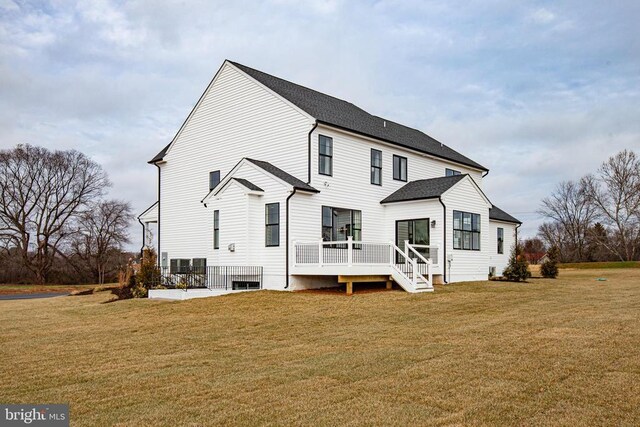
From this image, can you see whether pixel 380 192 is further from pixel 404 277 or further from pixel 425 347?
pixel 425 347

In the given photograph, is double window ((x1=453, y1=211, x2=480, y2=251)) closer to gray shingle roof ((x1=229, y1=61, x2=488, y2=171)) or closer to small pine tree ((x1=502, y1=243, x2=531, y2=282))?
small pine tree ((x1=502, y1=243, x2=531, y2=282))

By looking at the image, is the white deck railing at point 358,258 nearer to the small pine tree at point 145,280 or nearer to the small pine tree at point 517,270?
the small pine tree at point 145,280

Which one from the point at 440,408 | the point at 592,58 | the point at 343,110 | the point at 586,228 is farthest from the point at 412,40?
the point at 586,228

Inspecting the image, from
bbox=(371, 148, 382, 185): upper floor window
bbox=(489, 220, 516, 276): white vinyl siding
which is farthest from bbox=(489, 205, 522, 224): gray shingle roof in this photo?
bbox=(371, 148, 382, 185): upper floor window

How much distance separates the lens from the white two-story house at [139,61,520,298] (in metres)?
20.6

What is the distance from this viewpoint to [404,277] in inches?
774

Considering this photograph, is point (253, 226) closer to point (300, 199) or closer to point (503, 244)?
point (300, 199)

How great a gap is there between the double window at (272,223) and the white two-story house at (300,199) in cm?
4

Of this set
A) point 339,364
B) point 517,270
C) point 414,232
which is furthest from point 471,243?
point 339,364

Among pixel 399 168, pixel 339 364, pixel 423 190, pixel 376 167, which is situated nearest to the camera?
pixel 339 364

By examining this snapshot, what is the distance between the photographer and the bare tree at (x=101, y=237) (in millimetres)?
51031

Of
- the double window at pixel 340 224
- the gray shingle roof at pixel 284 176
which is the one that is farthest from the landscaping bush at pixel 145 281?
the double window at pixel 340 224

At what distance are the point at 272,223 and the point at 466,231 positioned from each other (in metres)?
8.98

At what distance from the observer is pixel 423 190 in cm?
2391
